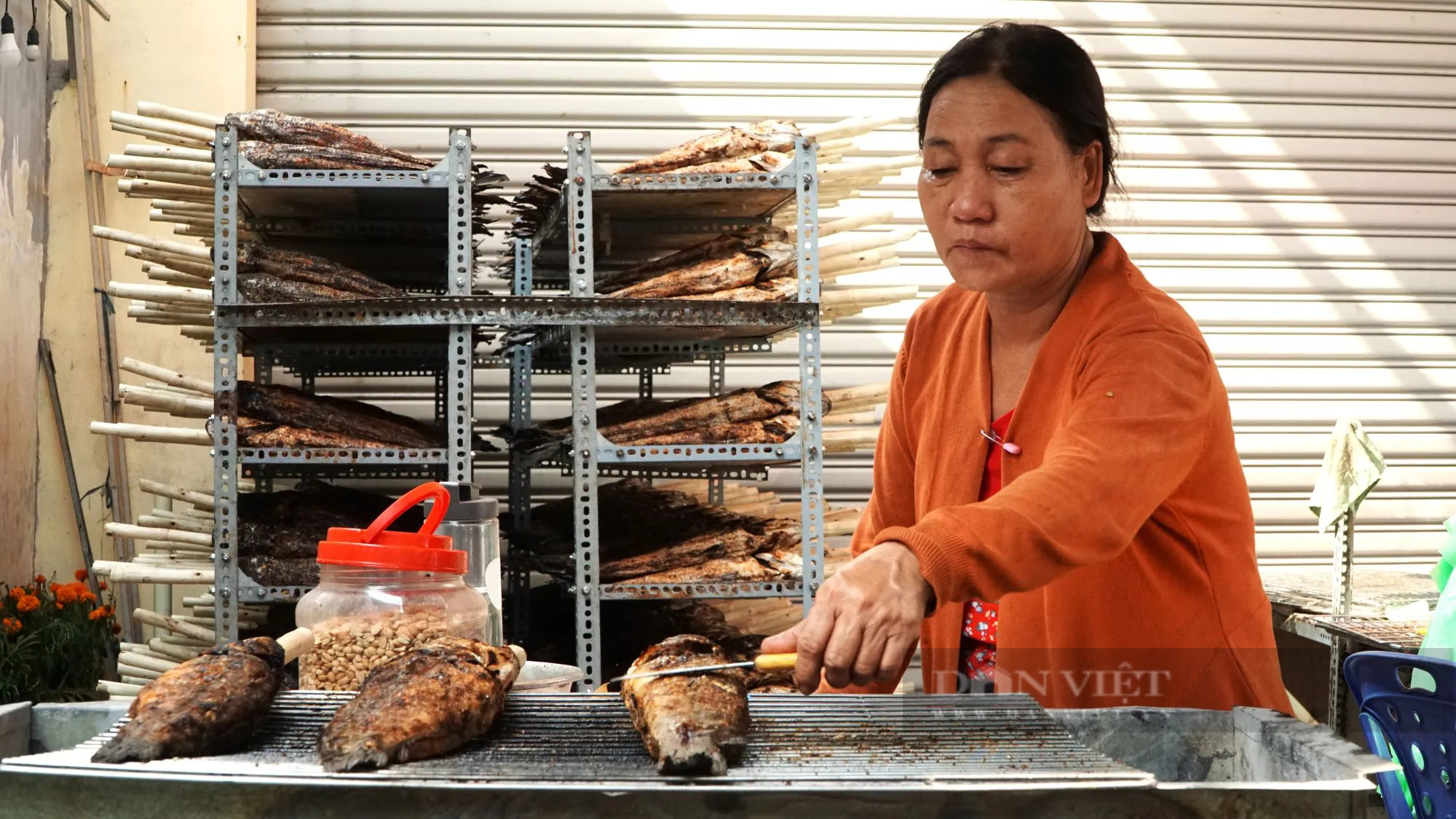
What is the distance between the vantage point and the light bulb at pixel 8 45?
16.7 ft

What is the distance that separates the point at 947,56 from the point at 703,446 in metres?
2.22

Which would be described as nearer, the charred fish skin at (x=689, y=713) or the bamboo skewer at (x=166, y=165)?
the charred fish skin at (x=689, y=713)

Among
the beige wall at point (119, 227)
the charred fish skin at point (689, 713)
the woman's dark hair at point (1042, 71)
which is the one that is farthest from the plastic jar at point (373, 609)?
the beige wall at point (119, 227)

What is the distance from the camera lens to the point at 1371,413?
6801 mm

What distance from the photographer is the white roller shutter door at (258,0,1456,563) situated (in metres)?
6.23

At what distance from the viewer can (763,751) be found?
5.11 feet

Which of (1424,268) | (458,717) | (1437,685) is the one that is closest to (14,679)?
(458,717)

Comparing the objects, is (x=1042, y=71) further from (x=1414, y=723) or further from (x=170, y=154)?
(x=170, y=154)

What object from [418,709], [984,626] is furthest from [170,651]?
[418,709]

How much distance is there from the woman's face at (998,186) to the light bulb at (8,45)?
4.35 m

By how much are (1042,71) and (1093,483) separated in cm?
75

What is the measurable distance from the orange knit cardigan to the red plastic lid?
72 cm

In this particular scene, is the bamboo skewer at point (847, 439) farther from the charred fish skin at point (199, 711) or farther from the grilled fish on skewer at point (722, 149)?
the charred fish skin at point (199, 711)

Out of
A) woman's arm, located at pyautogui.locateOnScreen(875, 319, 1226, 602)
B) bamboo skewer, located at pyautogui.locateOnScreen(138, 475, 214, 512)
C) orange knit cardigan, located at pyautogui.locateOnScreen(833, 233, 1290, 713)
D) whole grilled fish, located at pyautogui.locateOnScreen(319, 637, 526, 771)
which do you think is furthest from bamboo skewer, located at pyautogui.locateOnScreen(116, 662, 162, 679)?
woman's arm, located at pyautogui.locateOnScreen(875, 319, 1226, 602)
